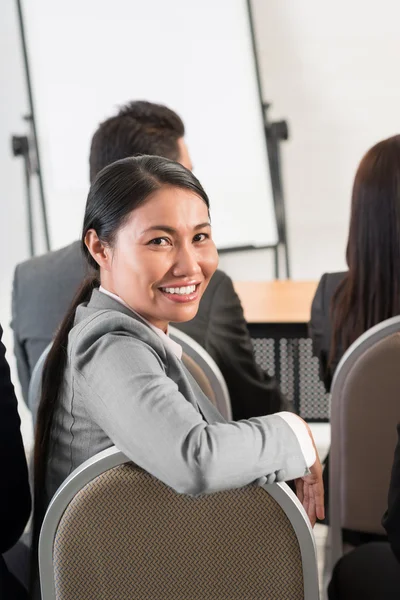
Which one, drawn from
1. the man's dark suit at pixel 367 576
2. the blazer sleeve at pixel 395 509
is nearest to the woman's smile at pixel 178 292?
the blazer sleeve at pixel 395 509

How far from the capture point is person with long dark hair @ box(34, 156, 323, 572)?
0.97 m

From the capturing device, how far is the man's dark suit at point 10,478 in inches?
47.0

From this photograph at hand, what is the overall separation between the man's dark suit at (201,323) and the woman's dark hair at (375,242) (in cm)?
25

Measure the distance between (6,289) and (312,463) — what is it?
132 inches

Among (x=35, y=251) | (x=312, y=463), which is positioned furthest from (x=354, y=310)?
(x=35, y=251)

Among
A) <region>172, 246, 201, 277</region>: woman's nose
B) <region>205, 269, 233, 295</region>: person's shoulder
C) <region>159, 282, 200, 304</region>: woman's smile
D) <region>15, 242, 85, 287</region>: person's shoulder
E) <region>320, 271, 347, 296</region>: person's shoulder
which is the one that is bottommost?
<region>320, 271, 347, 296</region>: person's shoulder

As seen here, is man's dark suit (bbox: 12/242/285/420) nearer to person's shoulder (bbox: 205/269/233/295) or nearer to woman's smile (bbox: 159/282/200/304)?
person's shoulder (bbox: 205/269/233/295)

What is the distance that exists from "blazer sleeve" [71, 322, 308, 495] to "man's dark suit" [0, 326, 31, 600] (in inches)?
6.8

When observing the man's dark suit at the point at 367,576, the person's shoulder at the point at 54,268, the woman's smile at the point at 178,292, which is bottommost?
the man's dark suit at the point at 367,576

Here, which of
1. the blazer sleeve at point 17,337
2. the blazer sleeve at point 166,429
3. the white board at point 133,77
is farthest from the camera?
the white board at point 133,77

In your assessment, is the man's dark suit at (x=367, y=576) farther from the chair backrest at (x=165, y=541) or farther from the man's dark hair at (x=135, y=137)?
the man's dark hair at (x=135, y=137)

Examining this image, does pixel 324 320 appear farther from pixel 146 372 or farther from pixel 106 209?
pixel 146 372

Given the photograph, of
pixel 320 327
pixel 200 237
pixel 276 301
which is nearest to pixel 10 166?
pixel 276 301

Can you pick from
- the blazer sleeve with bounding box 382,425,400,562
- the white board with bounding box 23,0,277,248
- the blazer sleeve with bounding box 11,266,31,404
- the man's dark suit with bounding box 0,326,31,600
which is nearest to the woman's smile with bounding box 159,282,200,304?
the man's dark suit with bounding box 0,326,31,600
